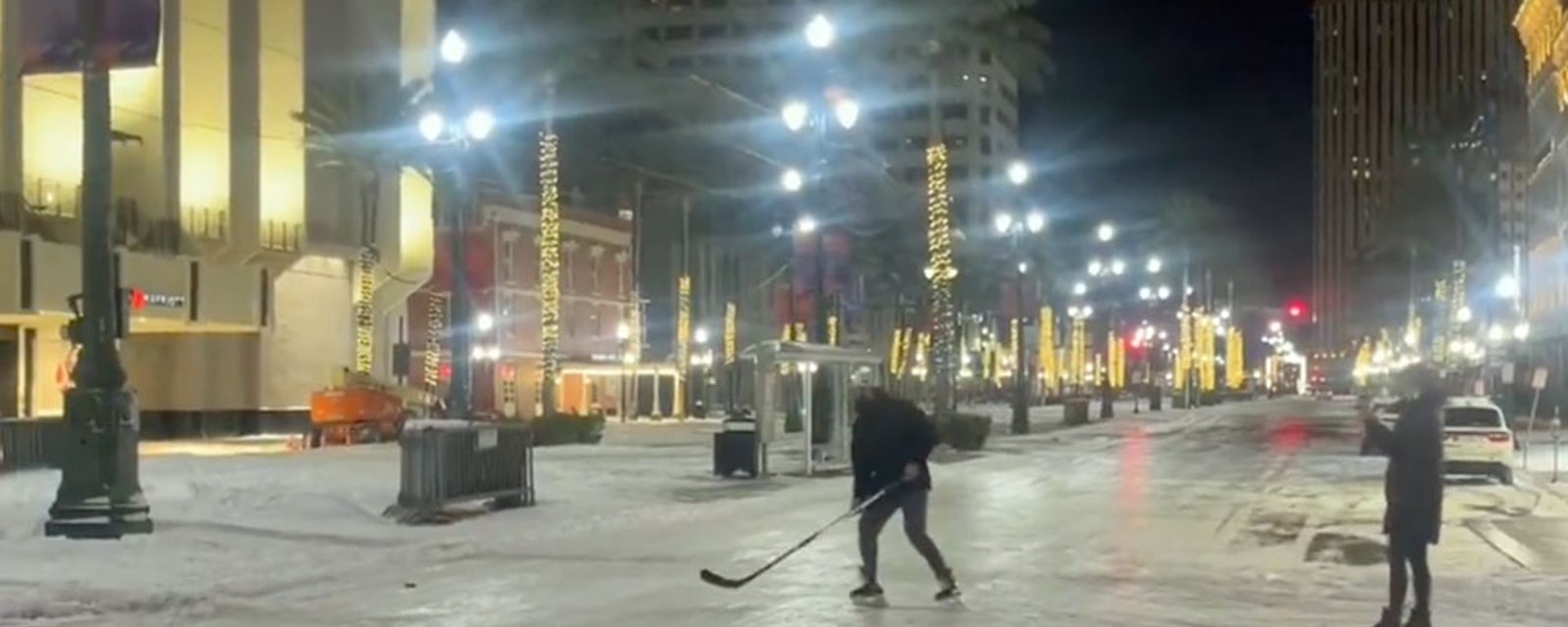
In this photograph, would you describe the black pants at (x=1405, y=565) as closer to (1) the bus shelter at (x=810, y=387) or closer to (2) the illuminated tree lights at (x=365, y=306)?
(1) the bus shelter at (x=810, y=387)

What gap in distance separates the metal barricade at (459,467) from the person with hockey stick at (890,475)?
890 cm

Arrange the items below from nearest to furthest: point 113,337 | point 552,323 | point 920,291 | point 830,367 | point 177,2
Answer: point 113,337, point 830,367, point 177,2, point 552,323, point 920,291

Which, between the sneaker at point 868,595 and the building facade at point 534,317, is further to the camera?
the building facade at point 534,317

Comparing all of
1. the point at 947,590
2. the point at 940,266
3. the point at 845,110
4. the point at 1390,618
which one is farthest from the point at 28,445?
the point at 1390,618

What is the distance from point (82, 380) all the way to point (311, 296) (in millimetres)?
39648

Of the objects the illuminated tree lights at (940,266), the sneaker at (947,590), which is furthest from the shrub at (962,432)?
the sneaker at (947,590)

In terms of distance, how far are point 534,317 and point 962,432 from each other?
37.9 m

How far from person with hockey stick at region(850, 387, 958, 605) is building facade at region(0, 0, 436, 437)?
33.7 meters

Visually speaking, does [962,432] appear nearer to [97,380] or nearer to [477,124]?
[477,124]

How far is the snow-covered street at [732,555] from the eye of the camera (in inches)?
596

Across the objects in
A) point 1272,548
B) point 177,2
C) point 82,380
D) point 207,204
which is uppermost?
point 177,2

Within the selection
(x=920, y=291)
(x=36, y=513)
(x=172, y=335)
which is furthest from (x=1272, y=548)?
(x=920, y=291)

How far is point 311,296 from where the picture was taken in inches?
2344

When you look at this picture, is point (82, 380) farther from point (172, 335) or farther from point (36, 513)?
point (172, 335)
